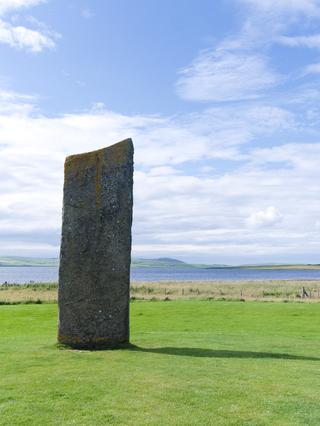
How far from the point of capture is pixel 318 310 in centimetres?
2811

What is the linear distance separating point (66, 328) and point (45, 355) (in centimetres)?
134

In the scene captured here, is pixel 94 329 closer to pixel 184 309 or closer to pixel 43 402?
pixel 43 402

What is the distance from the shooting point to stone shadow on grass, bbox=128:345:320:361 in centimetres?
1247

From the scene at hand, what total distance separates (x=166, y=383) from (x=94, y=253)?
478 centimetres

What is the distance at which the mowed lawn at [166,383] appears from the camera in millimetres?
7340

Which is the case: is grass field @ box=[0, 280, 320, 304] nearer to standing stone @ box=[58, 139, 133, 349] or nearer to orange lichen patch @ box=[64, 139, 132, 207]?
standing stone @ box=[58, 139, 133, 349]

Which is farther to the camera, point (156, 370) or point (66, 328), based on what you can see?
point (66, 328)

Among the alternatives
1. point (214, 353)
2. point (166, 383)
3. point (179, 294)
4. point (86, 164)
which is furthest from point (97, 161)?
point (179, 294)

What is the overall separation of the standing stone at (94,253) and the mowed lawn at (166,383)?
27.6 inches

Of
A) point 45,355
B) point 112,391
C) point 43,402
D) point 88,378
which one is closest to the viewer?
point 43,402

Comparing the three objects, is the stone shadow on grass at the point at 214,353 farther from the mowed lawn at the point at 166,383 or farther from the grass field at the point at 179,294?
the grass field at the point at 179,294

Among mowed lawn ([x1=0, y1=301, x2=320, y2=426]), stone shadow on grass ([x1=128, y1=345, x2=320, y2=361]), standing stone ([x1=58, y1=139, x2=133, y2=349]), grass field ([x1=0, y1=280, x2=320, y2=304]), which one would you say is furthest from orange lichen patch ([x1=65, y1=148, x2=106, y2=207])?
grass field ([x1=0, y1=280, x2=320, y2=304])

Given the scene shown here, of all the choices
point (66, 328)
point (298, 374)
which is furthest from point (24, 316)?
point (298, 374)

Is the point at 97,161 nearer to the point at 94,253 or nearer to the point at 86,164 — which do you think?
the point at 86,164
